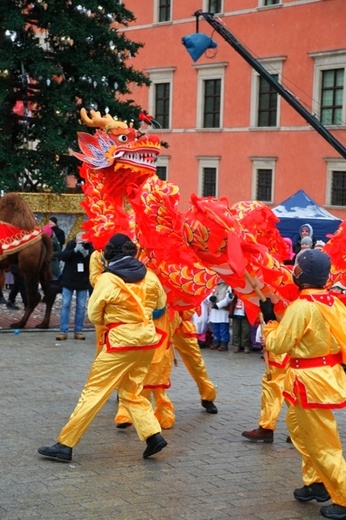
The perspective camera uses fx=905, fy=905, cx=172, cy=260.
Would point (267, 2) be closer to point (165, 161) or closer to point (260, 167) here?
point (260, 167)

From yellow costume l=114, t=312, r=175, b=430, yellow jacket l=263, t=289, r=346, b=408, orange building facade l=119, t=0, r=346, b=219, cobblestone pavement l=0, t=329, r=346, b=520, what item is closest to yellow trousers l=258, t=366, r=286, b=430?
cobblestone pavement l=0, t=329, r=346, b=520

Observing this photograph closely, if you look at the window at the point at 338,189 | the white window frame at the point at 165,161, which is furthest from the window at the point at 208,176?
the window at the point at 338,189

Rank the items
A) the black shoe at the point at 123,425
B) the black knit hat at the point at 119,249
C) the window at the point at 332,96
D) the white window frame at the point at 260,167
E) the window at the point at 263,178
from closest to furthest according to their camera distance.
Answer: the black knit hat at the point at 119,249 → the black shoe at the point at 123,425 → the window at the point at 332,96 → the white window frame at the point at 260,167 → the window at the point at 263,178

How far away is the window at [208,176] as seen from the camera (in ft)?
120

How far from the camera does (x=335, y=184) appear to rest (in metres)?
32.4

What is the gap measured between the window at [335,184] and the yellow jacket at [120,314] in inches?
1021

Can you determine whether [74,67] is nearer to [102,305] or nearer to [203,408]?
[203,408]

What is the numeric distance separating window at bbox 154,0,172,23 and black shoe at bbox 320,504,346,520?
3350 centimetres

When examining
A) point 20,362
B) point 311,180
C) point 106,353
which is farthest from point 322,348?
point 311,180

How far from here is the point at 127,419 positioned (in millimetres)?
8289

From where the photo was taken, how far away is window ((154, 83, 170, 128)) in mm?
38000

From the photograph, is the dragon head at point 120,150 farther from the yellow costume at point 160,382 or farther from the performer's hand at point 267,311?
the performer's hand at point 267,311

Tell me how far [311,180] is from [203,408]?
24499 mm

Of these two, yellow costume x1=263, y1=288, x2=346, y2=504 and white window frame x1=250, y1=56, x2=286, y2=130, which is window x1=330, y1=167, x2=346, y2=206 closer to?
white window frame x1=250, y1=56, x2=286, y2=130
